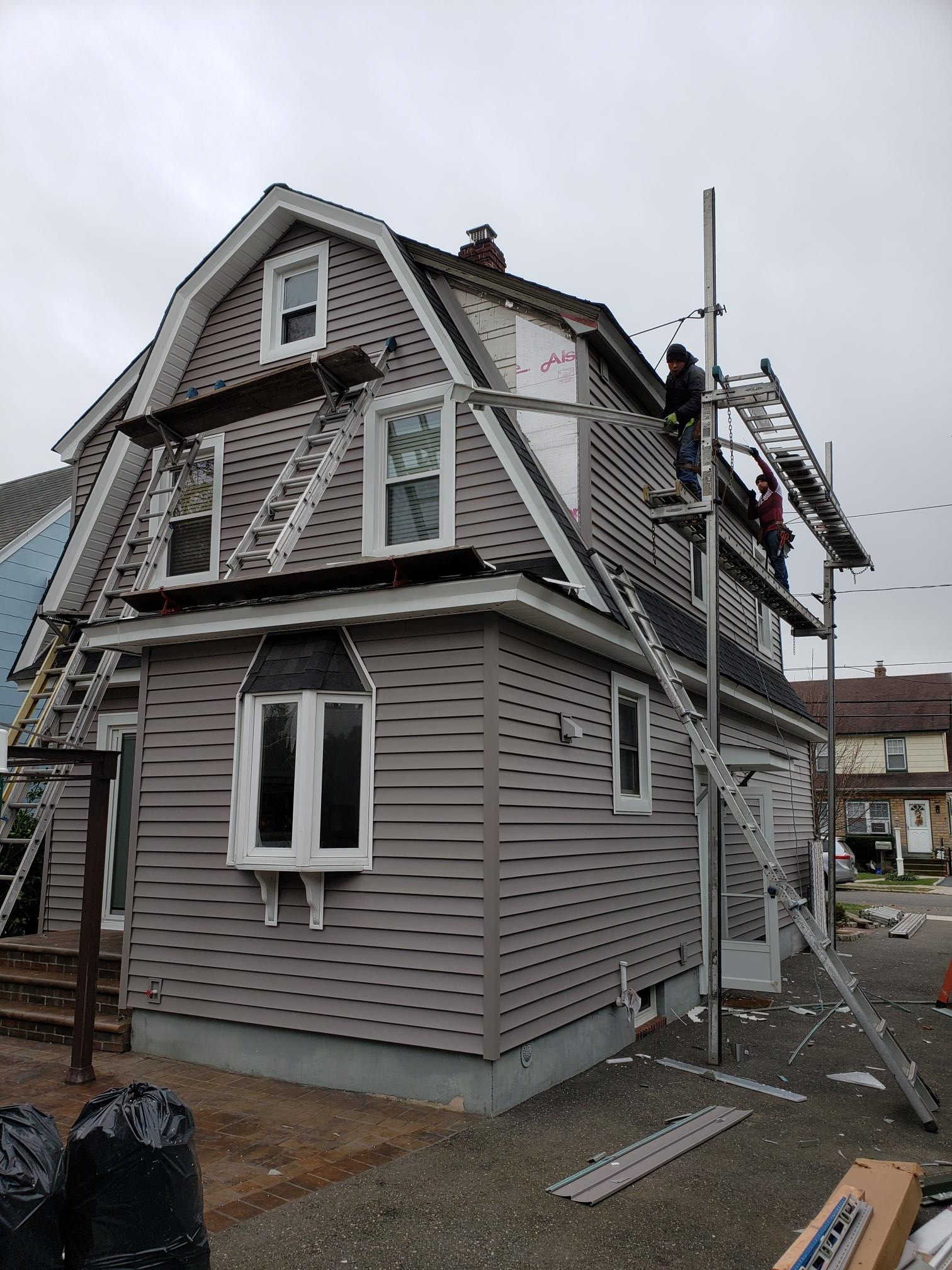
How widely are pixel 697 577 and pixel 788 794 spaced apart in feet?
17.4

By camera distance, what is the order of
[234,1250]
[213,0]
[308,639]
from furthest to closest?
[213,0], [308,639], [234,1250]

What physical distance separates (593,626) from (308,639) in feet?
7.60

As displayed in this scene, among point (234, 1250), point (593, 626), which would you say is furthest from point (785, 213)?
point (234, 1250)

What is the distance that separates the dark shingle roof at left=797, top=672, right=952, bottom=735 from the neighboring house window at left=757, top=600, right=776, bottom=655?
22524 mm

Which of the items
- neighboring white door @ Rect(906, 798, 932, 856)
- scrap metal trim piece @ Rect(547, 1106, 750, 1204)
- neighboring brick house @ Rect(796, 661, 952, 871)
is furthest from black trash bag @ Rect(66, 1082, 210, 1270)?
neighboring white door @ Rect(906, 798, 932, 856)

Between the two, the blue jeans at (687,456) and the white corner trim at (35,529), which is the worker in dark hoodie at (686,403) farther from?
the white corner trim at (35,529)

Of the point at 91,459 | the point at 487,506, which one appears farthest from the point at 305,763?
the point at 91,459

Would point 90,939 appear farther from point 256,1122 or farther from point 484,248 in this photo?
point 484,248

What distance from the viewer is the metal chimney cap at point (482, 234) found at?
10.0m

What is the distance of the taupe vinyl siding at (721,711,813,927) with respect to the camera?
40.5 ft

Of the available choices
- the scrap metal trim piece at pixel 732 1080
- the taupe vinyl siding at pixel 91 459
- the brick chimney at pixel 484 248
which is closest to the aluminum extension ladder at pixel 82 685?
the taupe vinyl siding at pixel 91 459

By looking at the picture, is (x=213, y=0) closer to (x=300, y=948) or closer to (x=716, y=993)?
(x=300, y=948)

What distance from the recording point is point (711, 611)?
7668 mm

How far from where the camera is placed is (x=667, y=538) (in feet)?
34.2
